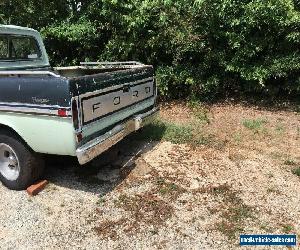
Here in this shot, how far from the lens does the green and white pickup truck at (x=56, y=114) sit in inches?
168

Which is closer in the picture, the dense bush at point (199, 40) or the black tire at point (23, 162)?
the black tire at point (23, 162)

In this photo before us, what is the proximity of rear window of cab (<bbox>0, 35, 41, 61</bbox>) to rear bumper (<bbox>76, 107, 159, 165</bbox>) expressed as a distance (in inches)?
82.7

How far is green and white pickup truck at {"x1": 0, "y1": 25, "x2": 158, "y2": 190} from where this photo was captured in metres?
4.27

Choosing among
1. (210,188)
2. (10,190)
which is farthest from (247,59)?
(10,190)

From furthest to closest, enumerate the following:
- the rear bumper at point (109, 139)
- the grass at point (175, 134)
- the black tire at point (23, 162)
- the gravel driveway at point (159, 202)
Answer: the grass at point (175, 134), the black tire at point (23, 162), the rear bumper at point (109, 139), the gravel driveway at point (159, 202)

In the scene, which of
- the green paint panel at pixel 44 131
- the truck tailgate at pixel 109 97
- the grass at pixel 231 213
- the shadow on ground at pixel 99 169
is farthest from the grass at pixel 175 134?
the green paint panel at pixel 44 131

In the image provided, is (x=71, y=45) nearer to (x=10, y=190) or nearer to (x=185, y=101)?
(x=185, y=101)

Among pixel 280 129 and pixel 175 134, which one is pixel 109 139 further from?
pixel 280 129

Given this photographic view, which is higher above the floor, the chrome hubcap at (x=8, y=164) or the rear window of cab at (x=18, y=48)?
the rear window of cab at (x=18, y=48)

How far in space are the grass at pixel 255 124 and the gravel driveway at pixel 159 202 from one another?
31.7 inches

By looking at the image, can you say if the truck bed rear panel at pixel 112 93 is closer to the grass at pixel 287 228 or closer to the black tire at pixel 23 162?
the black tire at pixel 23 162

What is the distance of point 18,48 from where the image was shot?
239 inches

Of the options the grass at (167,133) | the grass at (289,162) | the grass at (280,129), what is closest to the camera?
the grass at (289,162)

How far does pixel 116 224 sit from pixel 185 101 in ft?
16.1
